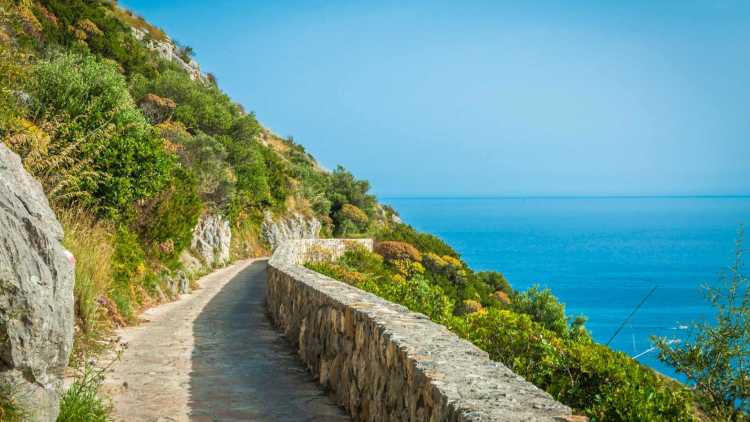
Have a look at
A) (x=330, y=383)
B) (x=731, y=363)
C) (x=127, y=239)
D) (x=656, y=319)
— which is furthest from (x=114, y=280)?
(x=656, y=319)

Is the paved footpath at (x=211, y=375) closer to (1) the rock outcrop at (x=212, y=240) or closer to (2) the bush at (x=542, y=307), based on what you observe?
(1) the rock outcrop at (x=212, y=240)

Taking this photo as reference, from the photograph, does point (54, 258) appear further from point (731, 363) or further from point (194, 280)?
point (194, 280)

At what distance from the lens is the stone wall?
3693 millimetres

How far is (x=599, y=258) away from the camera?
343 ft

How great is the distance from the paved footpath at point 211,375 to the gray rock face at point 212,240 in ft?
35.4

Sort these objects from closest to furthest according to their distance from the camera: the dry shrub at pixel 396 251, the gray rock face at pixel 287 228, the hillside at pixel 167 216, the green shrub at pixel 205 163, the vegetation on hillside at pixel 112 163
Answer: the hillside at pixel 167 216, the vegetation on hillside at pixel 112 163, the green shrub at pixel 205 163, the dry shrub at pixel 396 251, the gray rock face at pixel 287 228

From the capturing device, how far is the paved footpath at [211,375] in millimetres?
6477

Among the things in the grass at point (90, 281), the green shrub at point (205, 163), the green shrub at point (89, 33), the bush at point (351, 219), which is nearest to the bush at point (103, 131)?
the grass at point (90, 281)

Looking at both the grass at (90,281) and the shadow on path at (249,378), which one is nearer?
the shadow on path at (249,378)

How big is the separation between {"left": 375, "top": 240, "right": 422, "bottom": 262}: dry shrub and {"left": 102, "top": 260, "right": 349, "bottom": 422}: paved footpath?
17.6 m

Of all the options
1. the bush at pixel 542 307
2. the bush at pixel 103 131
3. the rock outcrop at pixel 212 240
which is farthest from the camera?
the bush at pixel 542 307

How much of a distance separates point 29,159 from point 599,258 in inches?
4071

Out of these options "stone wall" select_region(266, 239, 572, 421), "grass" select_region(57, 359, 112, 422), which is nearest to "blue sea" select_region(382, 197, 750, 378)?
"stone wall" select_region(266, 239, 572, 421)

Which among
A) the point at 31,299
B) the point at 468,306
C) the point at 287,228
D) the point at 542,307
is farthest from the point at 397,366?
the point at 287,228
